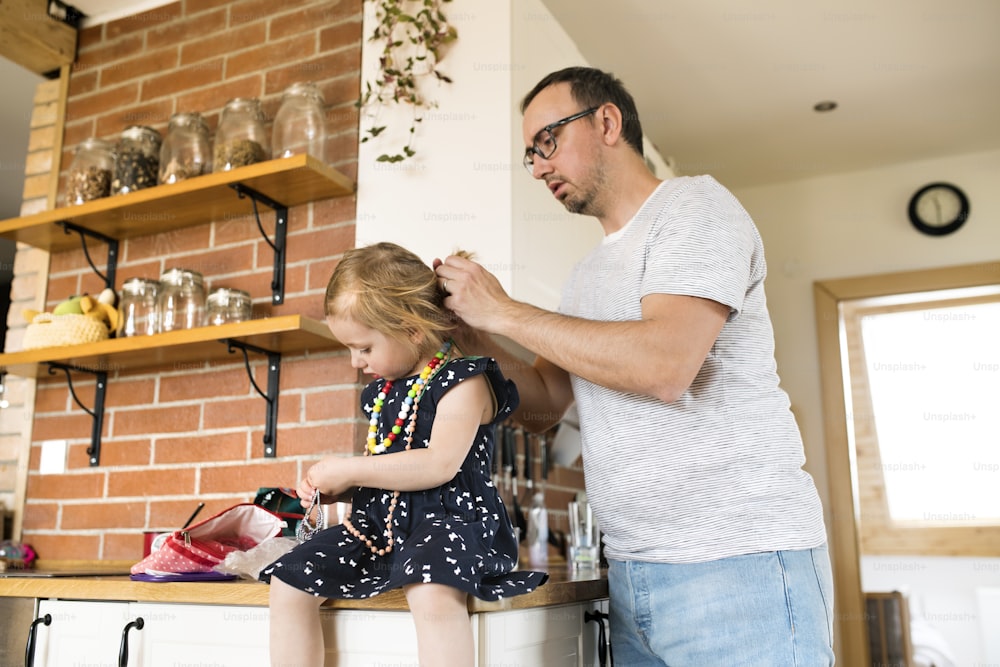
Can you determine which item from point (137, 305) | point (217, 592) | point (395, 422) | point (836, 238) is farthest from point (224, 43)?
point (836, 238)

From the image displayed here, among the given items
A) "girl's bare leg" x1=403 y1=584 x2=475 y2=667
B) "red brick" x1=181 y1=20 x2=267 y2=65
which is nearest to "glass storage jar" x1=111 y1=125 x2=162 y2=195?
"red brick" x1=181 y1=20 x2=267 y2=65

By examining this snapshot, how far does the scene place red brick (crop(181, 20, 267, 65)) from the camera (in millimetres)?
2402

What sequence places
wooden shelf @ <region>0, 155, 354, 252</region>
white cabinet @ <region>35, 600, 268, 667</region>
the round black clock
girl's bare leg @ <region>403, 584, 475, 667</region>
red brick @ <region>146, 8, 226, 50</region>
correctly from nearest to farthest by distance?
girl's bare leg @ <region>403, 584, 475, 667</region> < white cabinet @ <region>35, 600, 268, 667</region> < wooden shelf @ <region>0, 155, 354, 252</region> < red brick @ <region>146, 8, 226, 50</region> < the round black clock

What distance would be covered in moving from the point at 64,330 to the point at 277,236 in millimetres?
587

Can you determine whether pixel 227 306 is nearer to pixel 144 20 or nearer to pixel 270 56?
pixel 270 56

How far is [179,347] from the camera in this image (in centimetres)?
207

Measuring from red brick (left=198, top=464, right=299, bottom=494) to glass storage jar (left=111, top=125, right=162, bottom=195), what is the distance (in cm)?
76

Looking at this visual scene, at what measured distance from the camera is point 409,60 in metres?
2.10

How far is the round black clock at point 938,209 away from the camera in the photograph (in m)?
3.75

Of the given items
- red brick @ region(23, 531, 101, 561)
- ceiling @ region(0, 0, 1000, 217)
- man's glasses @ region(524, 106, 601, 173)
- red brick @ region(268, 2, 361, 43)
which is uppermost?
ceiling @ region(0, 0, 1000, 217)

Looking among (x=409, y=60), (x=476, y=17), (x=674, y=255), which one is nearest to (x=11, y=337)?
(x=409, y=60)

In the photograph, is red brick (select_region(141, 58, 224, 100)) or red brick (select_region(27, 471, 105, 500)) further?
red brick (select_region(141, 58, 224, 100))

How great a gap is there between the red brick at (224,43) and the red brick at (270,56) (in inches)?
1.0

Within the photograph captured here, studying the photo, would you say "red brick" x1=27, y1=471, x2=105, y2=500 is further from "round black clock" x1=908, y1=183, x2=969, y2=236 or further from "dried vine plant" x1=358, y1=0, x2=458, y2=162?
"round black clock" x1=908, y1=183, x2=969, y2=236
